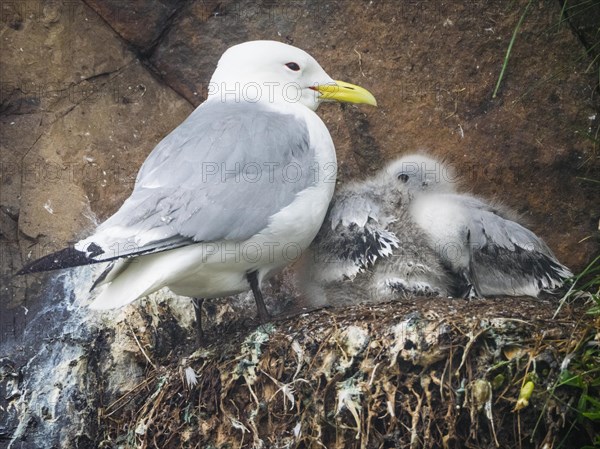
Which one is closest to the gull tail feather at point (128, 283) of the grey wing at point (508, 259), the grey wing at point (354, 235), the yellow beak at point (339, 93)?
the grey wing at point (354, 235)

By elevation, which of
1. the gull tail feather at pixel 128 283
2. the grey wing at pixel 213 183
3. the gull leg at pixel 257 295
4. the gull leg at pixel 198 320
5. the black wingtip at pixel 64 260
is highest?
the grey wing at pixel 213 183

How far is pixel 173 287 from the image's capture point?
410 centimetres

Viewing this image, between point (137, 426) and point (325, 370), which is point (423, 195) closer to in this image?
point (325, 370)

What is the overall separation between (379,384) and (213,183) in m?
0.97

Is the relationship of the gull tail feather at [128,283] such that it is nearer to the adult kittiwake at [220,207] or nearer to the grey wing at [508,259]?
the adult kittiwake at [220,207]

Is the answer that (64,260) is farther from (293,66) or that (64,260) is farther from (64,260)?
(293,66)

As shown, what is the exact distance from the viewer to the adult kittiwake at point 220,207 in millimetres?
3771

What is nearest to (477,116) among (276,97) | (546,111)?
(546,111)

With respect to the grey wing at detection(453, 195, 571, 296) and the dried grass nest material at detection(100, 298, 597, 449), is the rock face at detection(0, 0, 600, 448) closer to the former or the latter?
the grey wing at detection(453, 195, 571, 296)

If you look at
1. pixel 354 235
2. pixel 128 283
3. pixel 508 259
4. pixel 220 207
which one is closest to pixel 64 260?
pixel 128 283

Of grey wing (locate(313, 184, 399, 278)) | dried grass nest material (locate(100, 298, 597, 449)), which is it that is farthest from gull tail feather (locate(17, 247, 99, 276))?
grey wing (locate(313, 184, 399, 278))

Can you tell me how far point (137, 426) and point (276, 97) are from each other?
151 cm

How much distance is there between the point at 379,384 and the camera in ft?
12.3

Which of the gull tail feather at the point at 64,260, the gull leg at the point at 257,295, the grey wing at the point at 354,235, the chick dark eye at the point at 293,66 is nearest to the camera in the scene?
the gull tail feather at the point at 64,260
